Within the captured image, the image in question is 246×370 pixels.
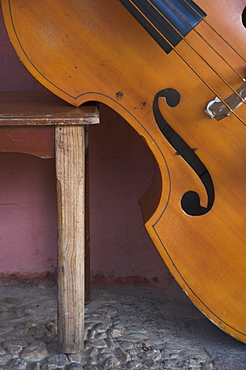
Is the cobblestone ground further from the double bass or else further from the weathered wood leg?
the double bass

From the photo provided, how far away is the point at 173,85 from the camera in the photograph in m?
1.24

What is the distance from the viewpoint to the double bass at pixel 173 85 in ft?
3.96

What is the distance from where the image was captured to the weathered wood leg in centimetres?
125

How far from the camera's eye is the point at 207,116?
1.25 meters

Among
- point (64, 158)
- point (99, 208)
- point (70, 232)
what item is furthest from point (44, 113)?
point (99, 208)

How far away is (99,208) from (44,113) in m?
0.62

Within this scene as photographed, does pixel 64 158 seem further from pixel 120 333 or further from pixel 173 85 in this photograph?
pixel 120 333

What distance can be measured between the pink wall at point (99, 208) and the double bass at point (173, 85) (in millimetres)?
438

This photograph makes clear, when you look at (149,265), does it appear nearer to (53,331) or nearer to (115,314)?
(115,314)

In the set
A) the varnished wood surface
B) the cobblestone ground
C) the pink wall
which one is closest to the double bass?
the varnished wood surface

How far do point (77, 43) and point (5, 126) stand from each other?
28cm

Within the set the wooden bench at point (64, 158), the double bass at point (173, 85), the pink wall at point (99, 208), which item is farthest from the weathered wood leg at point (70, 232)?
the pink wall at point (99, 208)

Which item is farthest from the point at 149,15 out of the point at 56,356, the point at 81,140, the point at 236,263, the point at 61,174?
the point at 56,356

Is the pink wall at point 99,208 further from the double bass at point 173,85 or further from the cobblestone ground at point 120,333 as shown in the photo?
the double bass at point 173,85
